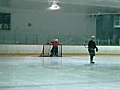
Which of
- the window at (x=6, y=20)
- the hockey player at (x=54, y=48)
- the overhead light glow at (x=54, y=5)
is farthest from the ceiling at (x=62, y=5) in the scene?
the hockey player at (x=54, y=48)

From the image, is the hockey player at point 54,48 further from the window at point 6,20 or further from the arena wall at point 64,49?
the window at point 6,20

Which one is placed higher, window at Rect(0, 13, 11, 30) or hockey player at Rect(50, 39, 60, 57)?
window at Rect(0, 13, 11, 30)

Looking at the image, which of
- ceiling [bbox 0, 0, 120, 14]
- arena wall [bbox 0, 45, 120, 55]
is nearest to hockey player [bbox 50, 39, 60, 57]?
arena wall [bbox 0, 45, 120, 55]

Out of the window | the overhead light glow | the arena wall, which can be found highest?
the overhead light glow

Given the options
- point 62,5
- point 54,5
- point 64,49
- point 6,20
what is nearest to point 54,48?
point 64,49

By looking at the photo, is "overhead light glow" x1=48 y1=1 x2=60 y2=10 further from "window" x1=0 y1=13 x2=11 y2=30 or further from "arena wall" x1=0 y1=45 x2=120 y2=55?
"window" x1=0 y1=13 x2=11 y2=30

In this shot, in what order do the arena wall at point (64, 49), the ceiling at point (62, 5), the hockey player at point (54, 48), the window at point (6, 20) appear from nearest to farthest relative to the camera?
the ceiling at point (62, 5)
the hockey player at point (54, 48)
the arena wall at point (64, 49)
the window at point (6, 20)

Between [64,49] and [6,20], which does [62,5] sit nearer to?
[64,49]

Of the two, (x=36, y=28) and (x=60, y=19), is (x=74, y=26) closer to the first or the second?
(x=60, y=19)

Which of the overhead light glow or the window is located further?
the window

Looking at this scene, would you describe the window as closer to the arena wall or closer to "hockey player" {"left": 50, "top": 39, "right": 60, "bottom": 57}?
the arena wall

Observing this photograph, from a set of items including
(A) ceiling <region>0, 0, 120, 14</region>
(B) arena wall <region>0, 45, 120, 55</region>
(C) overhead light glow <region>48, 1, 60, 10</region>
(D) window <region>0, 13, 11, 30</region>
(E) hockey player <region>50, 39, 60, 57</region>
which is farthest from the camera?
(D) window <region>0, 13, 11, 30</region>

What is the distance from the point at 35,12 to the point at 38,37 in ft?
6.14

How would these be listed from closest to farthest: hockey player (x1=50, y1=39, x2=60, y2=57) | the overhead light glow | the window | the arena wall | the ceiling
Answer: the ceiling → hockey player (x1=50, y1=39, x2=60, y2=57) → the arena wall → the overhead light glow → the window
